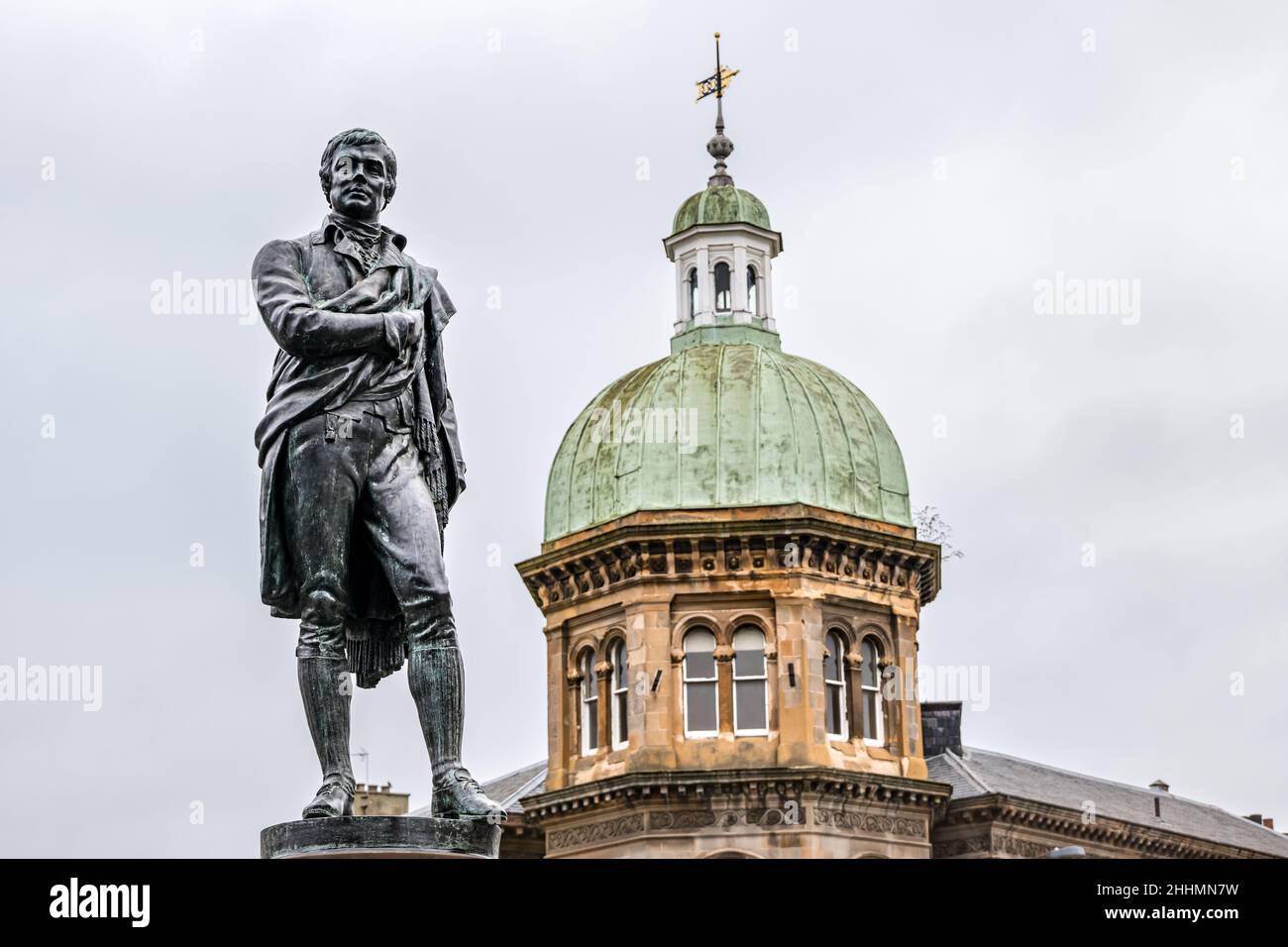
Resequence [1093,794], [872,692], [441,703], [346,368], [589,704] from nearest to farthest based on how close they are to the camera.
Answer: [441,703], [346,368], [872,692], [589,704], [1093,794]

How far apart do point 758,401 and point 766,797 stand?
27.2 ft

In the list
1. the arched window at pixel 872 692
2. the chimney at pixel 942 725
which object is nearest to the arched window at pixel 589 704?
the arched window at pixel 872 692

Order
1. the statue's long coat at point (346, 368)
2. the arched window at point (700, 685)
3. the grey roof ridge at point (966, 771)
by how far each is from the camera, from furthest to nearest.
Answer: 1. the grey roof ridge at point (966, 771)
2. the arched window at point (700, 685)
3. the statue's long coat at point (346, 368)

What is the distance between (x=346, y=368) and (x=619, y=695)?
3665cm

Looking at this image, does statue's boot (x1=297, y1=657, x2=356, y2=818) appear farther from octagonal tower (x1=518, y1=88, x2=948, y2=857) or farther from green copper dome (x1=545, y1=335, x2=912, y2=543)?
green copper dome (x1=545, y1=335, x2=912, y2=543)

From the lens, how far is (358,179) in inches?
411

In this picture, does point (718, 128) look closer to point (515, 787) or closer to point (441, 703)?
point (515, 787)

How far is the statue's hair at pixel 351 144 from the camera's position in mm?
10438

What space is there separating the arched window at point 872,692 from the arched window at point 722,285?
8.35 metres

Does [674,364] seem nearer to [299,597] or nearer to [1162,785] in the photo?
[1162,785]

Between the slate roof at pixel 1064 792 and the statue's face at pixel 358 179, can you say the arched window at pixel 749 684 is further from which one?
the statue's face at pixel 358 179

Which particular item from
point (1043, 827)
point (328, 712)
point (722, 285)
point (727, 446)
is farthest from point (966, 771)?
point (328, 712)

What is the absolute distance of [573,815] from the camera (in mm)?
46062
